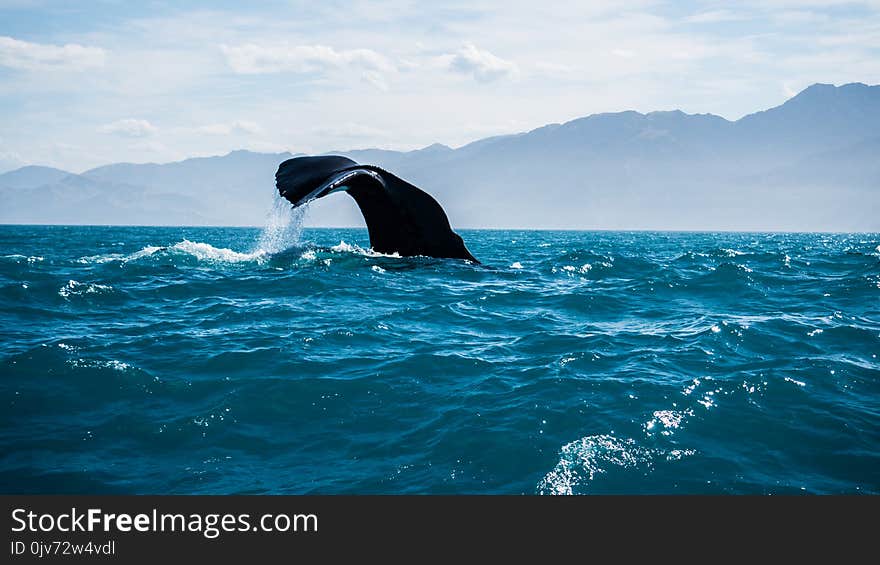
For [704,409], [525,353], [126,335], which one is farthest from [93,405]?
[704,409]

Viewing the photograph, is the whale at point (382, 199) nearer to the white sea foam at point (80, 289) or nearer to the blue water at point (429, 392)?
the blue water at point (429, 392)

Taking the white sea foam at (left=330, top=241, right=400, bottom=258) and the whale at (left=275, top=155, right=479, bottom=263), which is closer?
the whale at (left=275, top=155, right=479, bottom=263)

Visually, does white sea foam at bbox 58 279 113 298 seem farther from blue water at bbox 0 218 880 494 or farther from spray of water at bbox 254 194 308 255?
spray of water at bbox 254 194 308 255

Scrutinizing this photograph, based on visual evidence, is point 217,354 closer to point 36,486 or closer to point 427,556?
point 36,486

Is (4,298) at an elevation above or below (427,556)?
above

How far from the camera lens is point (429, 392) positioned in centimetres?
732

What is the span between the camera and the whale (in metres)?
12.7

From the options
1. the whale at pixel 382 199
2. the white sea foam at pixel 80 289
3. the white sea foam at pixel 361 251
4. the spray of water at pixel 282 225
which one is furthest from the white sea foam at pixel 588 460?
the white sea foam at pixel 361 251

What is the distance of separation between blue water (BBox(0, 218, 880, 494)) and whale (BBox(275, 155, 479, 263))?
219 centimetres

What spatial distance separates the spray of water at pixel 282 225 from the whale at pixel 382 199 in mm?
493

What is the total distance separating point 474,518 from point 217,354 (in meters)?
5.12

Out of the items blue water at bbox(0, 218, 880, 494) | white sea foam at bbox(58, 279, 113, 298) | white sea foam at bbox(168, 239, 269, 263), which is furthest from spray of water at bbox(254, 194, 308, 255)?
white sea foam at bbox(58, 279, 113, 298)

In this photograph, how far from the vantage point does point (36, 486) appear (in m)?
5.15

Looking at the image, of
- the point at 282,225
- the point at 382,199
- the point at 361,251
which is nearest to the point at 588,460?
the point at 382,199
